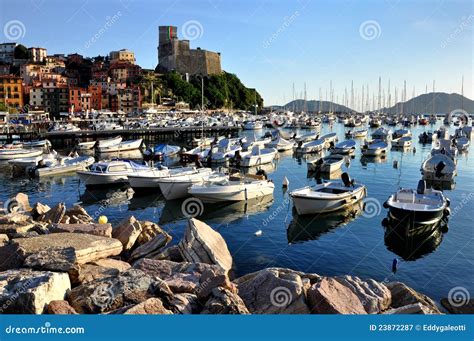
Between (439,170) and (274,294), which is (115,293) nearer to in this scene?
(274,294)

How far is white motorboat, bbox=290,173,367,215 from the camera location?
21.5 meters

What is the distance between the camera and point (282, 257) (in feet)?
53.7

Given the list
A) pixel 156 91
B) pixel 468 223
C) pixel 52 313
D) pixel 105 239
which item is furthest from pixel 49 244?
pixel 156 91

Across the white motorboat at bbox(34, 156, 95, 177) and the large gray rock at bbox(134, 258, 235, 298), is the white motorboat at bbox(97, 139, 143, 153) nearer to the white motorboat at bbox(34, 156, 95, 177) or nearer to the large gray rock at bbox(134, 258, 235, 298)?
the white motorboat at bbox(34, 156, 95, 177)

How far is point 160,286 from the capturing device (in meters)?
8.91

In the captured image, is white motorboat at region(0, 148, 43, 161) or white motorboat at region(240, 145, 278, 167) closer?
white motorboat at region(240, 145, 278, 167)

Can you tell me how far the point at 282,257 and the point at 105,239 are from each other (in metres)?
6.54

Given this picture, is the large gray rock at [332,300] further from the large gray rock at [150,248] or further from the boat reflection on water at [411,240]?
the boat reflection on water at [411,240]

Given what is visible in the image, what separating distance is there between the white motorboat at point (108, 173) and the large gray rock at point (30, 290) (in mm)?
20542

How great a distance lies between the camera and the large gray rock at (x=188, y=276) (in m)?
9.12

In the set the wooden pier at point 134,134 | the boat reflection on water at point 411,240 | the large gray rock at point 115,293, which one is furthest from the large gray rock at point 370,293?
the wooden pier at point 134,134

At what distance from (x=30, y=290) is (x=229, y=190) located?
16652 mm

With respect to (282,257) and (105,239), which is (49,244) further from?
(282,257)

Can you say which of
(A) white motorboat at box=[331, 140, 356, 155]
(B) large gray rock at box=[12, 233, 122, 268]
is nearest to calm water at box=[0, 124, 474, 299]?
(B) large gray rock at box=[12, 233, 122, 268]
